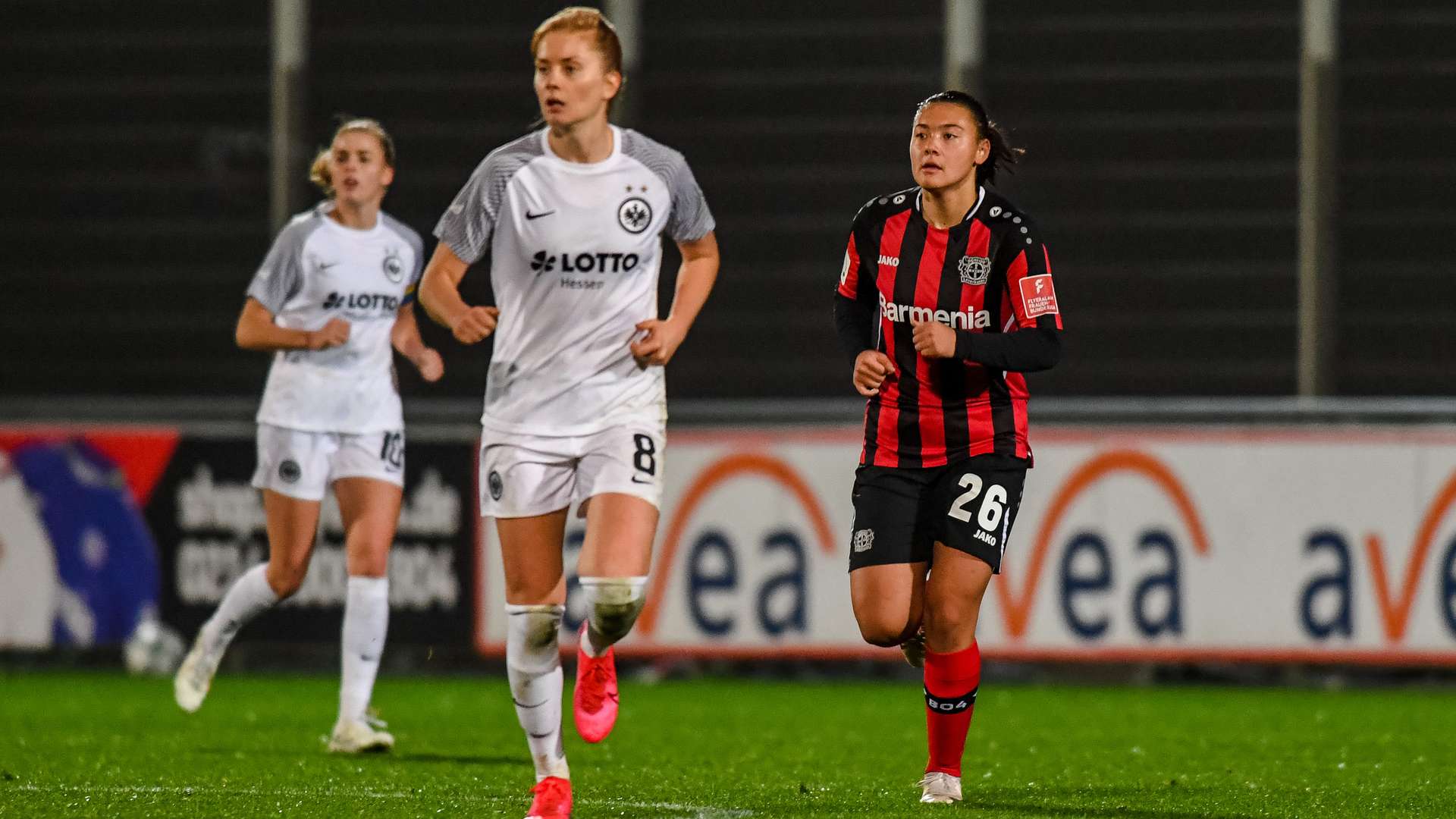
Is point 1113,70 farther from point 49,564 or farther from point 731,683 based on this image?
point 49,564

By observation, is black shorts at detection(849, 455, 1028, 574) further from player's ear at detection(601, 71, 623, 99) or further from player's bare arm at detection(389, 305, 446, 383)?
player's bare arm at detection(389, 305, 446, 383)

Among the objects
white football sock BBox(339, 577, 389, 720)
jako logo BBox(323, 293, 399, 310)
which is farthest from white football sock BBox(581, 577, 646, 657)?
jako logo BBox(323, 293, 399, 310)

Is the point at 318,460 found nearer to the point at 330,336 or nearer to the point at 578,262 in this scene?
the point at 330,336

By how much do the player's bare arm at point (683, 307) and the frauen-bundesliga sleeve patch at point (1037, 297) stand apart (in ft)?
2.72

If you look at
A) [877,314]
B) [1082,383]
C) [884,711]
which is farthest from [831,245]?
[877,314]

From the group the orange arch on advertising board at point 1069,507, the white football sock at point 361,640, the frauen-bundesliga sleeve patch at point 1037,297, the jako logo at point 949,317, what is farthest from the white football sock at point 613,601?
the orange arch on advertising board at point 1069,507

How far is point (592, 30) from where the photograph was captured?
5465 millimetres

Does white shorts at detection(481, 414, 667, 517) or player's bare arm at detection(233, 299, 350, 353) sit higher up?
player's bare arm at detection(233, 299, 350, 353)

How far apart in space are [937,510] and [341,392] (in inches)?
104

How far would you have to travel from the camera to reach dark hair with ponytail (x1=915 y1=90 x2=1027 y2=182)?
6.06 meters

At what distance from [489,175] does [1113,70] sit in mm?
8912

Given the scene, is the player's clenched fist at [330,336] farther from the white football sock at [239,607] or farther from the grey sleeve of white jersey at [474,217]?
the grey sleeve of white jersey at [474,217]

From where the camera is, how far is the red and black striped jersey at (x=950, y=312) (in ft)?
19.7

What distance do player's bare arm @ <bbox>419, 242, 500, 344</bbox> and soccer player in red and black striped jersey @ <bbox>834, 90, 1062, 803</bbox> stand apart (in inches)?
44.5
